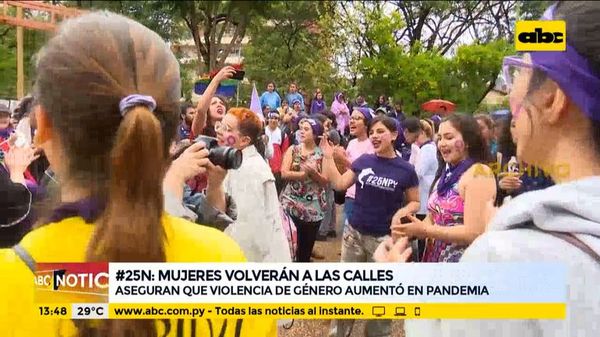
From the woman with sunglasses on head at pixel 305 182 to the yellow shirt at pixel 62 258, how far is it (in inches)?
16.4

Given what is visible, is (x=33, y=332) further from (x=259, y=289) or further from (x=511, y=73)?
(x=511, y=73)

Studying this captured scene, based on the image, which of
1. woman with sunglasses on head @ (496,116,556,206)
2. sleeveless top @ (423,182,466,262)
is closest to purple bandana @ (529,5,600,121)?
woman with sunglasses on head @ (496,116,556,206)

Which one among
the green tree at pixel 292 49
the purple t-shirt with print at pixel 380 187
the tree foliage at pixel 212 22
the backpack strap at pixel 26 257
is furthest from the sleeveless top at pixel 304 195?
the backpack strap at pixel 26 257

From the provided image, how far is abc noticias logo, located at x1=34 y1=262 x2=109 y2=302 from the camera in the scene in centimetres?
111

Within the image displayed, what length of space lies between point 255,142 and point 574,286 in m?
0.80

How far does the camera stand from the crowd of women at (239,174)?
1054mm

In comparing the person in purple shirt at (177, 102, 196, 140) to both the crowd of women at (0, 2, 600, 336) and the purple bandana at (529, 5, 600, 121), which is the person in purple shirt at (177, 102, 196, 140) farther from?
the purple bandana at (529, 5, 600, 121)

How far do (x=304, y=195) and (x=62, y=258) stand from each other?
2.62 ft

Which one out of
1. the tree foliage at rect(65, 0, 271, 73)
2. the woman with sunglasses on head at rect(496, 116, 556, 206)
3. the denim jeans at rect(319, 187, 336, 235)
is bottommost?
the denim jeans at rect(319, 187, 336, 235)

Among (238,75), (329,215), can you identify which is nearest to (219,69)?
(238,75)

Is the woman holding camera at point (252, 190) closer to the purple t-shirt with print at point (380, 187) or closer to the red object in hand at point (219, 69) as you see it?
the red object in hand at point (219, 69)

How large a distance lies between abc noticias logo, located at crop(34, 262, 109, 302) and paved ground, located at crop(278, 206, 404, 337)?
44 cm

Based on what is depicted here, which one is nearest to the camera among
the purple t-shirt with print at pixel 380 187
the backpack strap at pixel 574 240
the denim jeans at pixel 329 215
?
the backpack strap at pixel 574 240

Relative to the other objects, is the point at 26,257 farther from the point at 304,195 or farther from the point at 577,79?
the point at 577,79
